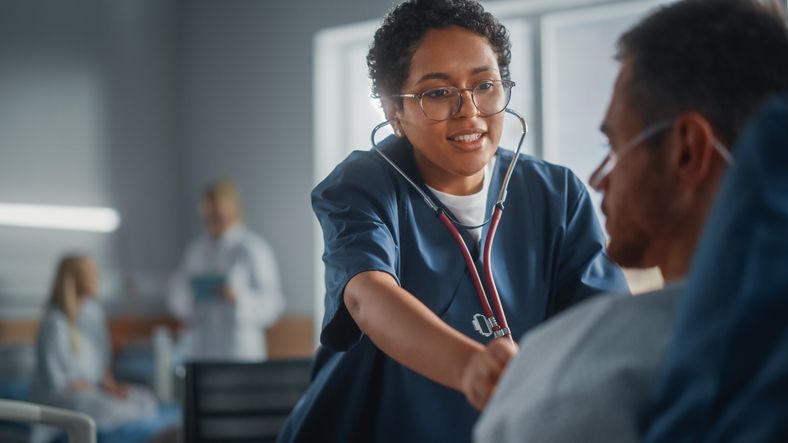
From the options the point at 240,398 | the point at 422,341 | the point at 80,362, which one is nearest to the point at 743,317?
the point at 422,341

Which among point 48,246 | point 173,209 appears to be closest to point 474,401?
point 48,246

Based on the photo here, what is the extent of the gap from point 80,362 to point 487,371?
404 centimetres

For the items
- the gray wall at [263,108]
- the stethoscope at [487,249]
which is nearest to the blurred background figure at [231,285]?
the gray wall at [263,108]

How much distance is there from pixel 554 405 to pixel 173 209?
604 cm

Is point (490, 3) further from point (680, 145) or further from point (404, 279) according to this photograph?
point (680, 145)

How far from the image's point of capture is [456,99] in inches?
45.2

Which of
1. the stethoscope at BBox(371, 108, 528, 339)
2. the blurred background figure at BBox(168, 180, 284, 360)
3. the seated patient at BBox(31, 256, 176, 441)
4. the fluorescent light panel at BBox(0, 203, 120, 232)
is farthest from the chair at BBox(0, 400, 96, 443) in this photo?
the fluorescent light panel at BBox(0, 203, 120, 232)

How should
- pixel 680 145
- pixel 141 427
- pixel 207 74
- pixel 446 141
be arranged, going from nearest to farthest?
1. pixel 680 145
2. pixel 446 141
3. pixel 141 427
4. pixel 207 74

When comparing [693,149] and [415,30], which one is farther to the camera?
[415,30]

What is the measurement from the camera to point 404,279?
1156 millimetres

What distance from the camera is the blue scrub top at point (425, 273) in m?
1.13

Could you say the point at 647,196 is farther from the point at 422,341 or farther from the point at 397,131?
the point at 397,131

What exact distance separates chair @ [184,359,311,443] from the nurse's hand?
1115mm

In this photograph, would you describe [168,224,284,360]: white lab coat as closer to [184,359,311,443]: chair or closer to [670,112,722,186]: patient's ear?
[184,359,311,443]: chair
